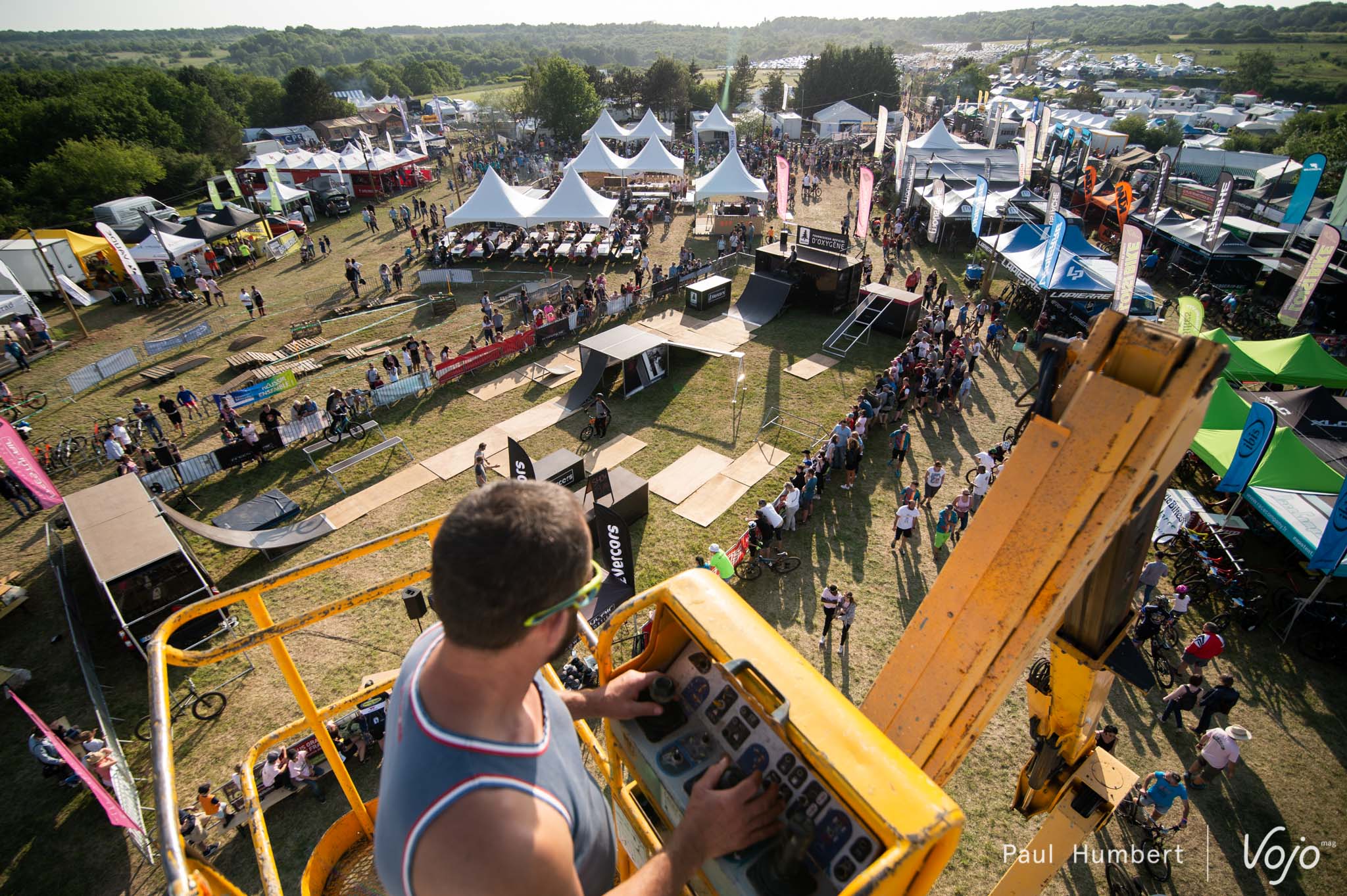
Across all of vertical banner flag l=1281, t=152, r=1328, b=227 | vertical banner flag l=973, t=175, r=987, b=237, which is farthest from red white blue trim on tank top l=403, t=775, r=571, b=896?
vertical banner flag l=1281, t=152, r=1328, b=227

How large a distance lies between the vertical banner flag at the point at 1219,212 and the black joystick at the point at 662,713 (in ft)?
106

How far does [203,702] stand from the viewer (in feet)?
33.9

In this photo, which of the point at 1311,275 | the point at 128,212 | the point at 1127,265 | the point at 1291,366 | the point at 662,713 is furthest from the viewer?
the point at 128,212

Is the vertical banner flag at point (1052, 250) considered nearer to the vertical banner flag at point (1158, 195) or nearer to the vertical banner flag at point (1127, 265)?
the vertical banner flag at point (1127, 265)

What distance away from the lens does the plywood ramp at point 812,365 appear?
20.2 m

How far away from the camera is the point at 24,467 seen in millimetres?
11461

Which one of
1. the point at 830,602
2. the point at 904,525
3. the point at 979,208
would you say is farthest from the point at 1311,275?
the point at 830,602

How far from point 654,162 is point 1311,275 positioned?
31.1 metres

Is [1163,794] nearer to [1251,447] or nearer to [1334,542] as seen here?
[1334,542]

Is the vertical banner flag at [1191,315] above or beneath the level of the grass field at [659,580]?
above

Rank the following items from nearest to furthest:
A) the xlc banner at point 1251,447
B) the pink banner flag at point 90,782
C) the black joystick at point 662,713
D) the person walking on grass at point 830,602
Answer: the black joystick at point 662,713 < the pink banner flag at point 90,782 < the person walking on grass at point 830,602 < the xlc banner at point 1251,447

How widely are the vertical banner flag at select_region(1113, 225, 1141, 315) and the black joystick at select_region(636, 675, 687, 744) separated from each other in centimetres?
1850

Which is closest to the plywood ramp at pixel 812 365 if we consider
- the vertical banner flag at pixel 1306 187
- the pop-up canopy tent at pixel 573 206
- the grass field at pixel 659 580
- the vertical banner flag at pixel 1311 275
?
the grass field at pixel 659 580

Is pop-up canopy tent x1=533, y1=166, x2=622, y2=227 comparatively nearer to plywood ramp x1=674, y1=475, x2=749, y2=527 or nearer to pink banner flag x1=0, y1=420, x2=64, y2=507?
plywood ramp x1=674, y1=475, x2=749, y2=527
